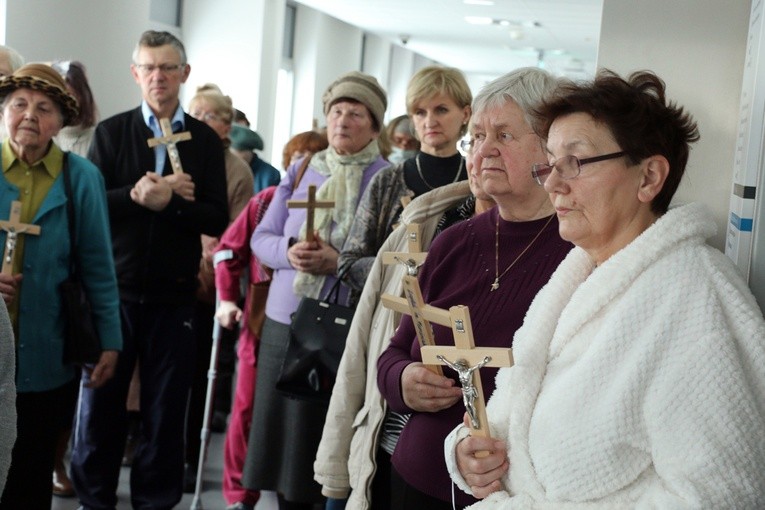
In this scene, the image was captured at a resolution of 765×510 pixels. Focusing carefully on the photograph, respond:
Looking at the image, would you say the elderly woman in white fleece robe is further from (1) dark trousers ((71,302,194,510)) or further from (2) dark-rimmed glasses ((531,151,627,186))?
(1) dark trousers ((71,302,194,510))

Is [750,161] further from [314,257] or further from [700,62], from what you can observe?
[314,257]

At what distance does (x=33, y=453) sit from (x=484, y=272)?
146 centimetres

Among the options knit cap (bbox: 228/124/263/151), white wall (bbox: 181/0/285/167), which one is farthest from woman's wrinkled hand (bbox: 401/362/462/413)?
white wall (bbox: 181/0/285/167)

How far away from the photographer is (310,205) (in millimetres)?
2953

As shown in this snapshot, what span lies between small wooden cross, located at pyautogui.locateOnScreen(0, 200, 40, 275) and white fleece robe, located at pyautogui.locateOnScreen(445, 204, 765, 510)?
165 centimetres

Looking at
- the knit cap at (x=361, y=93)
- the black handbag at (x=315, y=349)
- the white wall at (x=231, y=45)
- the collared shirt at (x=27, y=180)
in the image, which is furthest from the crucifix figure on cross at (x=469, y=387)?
the white wall at (x=231, y=45)

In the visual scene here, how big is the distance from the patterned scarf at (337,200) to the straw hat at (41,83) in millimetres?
800

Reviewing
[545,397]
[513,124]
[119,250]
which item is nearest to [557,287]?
[545,397]

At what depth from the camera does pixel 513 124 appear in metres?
1.89

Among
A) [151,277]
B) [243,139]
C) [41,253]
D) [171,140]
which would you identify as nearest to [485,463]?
[41,253]

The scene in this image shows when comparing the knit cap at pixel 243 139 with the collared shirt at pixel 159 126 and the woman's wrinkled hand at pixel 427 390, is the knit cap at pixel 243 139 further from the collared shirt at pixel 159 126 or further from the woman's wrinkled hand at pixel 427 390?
the woman's wrinkled hand at pixel 427 390

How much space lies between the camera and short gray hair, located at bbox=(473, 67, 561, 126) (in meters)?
1.88

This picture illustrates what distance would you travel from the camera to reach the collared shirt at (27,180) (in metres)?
2.70

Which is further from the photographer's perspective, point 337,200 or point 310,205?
point 337,200
